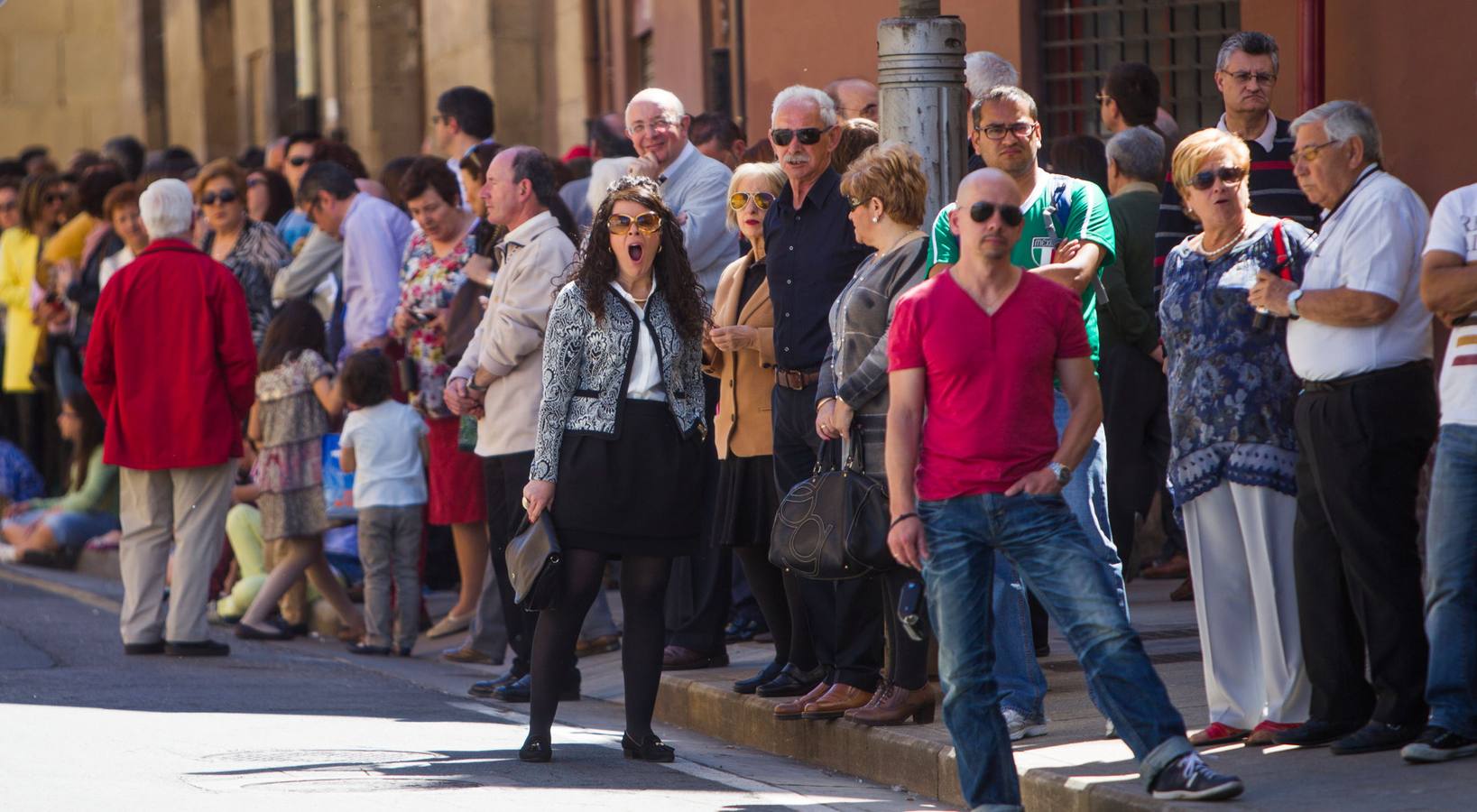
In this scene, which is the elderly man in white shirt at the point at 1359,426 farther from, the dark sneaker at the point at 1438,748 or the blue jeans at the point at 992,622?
the blue jeans at the point at 992,622

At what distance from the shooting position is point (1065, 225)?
25.0 feet

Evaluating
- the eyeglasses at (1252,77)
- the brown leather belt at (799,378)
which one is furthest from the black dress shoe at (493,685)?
the eyeglasses at (1252,77)

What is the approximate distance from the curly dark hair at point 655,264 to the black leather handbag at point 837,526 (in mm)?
857

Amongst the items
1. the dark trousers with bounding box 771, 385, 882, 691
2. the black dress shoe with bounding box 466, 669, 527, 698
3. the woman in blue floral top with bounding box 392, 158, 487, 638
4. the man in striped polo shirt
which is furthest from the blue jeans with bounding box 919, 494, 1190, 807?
the woman in blue floral top with bounding box 392, 158, 487, 638

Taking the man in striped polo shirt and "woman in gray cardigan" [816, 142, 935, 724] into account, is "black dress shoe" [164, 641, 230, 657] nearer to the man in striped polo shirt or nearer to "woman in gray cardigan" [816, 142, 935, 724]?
"woman in gray cardigan" [816, 142, 935, 724]

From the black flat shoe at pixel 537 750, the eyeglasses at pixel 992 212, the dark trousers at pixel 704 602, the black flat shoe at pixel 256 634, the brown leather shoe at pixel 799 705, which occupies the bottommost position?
the black flat shoe at pixel 256 634

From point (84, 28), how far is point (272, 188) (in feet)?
62.9

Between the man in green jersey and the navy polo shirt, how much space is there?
31.3 inches

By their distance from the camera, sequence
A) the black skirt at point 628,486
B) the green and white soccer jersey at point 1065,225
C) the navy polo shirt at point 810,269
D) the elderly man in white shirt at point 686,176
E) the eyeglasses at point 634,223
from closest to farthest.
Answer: the green and white soccer jersey at point 1065,225
the black skirt at point 628,486
the eyeglasses at point 634,223
the navy polo shirt at point 810,269
the elderly man in white shirt at point 686,176

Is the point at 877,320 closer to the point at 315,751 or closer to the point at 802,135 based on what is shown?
the point at 802,135

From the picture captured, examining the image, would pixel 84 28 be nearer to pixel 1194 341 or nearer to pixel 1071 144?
pixel 1071 144

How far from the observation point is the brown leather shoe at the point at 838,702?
8.12 m

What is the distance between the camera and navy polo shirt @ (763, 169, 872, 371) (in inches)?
327

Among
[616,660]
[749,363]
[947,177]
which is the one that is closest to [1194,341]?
[947,177]
